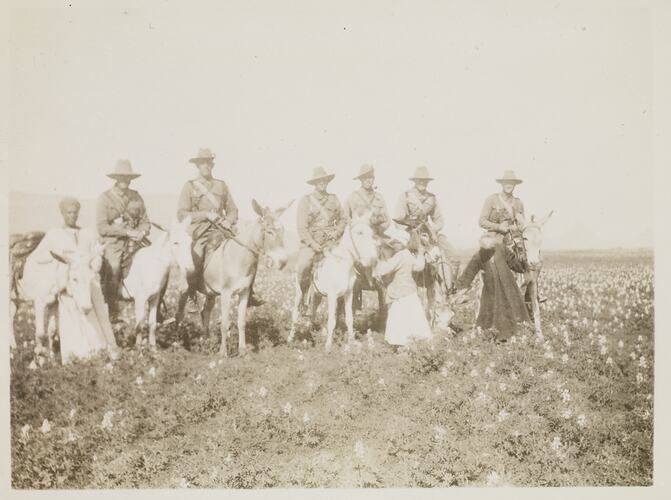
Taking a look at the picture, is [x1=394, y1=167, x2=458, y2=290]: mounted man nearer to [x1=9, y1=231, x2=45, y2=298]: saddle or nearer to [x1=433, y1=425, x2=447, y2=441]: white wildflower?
[x1=433, y1=425, x2=447, y2=441]: white wildflower

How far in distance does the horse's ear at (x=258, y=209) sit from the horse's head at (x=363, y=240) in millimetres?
615

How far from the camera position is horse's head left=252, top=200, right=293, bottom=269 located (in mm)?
4344

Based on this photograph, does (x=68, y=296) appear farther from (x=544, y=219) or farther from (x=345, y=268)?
(x=544, y=219)

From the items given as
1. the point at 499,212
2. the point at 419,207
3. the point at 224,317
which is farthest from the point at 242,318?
the point at 499,212

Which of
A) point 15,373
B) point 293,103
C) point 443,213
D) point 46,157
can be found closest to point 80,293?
point 15,373

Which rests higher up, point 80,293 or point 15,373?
point 80,293

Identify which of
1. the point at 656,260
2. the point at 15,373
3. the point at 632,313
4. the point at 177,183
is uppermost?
the point at 177,183

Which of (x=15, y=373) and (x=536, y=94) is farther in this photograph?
(x=536, y=94)

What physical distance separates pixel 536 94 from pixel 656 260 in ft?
4.74

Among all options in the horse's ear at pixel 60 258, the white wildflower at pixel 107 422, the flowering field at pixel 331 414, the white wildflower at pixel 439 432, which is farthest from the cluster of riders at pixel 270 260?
the white wildflower at pixel 439 432

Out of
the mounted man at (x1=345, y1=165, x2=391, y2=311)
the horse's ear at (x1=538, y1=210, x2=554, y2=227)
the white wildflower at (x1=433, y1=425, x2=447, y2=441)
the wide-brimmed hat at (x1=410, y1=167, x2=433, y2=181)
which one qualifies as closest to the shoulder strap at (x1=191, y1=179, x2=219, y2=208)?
the mounted man at (x1=345, y1=165, x2=391, y2=311)

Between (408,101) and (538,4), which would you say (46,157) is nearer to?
(408,101)

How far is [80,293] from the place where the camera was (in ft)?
14.6

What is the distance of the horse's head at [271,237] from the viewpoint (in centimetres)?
434
